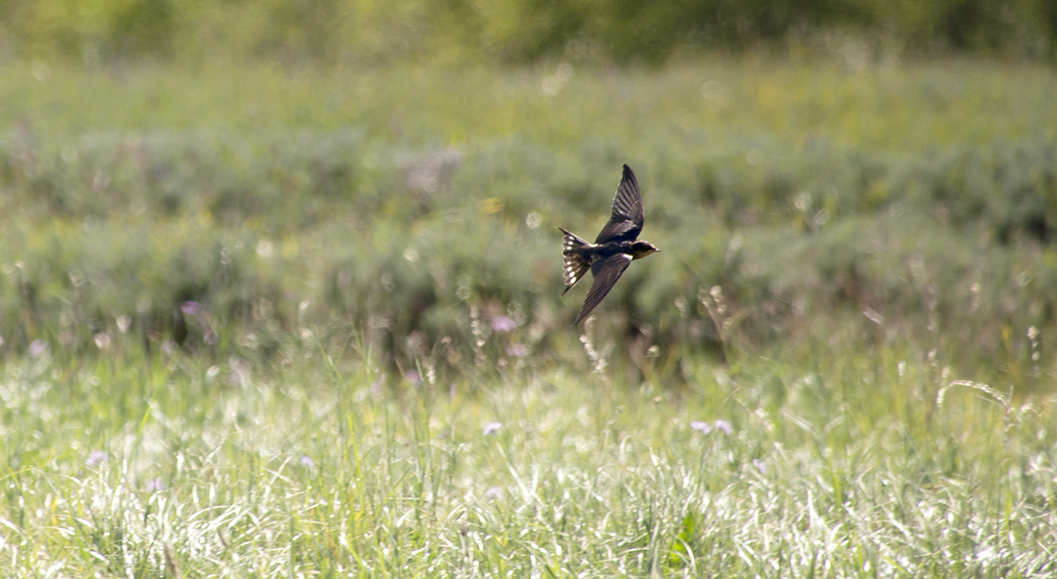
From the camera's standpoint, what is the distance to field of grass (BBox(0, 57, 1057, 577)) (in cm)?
224

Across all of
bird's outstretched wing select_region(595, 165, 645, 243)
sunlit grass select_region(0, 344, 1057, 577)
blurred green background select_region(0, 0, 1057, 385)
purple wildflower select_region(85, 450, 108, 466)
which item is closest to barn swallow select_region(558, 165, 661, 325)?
bird's outstretched wing select_region(595, 165, 645, 243)

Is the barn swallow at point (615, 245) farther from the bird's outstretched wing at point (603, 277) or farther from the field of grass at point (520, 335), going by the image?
the field of grass at point (520, 335)

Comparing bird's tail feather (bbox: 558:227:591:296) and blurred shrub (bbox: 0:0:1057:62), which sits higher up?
bird's tail feather (bbox: 558:227:591:296)

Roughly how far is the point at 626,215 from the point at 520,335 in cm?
246

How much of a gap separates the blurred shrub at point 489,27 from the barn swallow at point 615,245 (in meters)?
11.1

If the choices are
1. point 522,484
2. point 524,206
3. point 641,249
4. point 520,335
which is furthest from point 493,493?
point 524,206

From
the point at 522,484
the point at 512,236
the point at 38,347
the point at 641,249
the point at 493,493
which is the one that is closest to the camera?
the point at 641,249

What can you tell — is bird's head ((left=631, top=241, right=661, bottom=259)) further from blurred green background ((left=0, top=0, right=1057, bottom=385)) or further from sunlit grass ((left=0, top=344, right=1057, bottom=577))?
blurred green background ((left=0, top=0, right=1057, bottom=385))

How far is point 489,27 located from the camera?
12625mm

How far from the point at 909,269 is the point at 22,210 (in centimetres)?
525

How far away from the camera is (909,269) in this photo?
4344 millimetres

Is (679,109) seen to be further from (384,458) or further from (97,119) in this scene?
(384,458)

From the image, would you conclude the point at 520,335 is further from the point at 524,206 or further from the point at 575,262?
the point at 575,262

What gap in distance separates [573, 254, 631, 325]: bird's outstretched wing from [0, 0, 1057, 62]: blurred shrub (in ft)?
37.1
